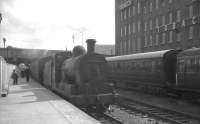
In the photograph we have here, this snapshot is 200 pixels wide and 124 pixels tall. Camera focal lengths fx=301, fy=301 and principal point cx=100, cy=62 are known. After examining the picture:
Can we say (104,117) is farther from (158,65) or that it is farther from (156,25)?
(156,25)

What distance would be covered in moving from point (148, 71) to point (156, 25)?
101ft

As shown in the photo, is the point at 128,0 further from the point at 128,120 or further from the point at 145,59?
the point at 128,120

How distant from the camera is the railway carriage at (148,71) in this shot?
747 inches

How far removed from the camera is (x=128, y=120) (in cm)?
1251

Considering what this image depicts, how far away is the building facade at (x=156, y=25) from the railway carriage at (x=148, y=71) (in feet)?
57.2

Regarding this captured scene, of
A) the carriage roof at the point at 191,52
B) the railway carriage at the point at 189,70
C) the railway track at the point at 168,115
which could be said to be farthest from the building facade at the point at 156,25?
the railway track at the point at 168,115

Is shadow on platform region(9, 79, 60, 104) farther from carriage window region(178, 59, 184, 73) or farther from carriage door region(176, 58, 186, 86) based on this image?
carriage window region(178, 59, 184, 73)

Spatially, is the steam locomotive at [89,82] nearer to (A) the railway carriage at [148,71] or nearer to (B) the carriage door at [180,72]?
(B) the carriage door at [180,72]

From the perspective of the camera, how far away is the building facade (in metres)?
41.4

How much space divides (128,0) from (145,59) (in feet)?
133

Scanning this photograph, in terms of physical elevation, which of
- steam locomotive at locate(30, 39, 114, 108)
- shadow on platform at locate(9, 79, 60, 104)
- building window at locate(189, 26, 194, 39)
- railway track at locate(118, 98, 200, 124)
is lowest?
railway track at locate(118, 98, 200, 124)

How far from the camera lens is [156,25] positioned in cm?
5009

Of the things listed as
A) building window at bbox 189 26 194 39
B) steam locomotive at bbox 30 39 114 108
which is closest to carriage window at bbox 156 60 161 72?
steam locomotive at bbox 30 39 114 108

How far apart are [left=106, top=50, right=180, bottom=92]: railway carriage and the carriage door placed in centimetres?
83
